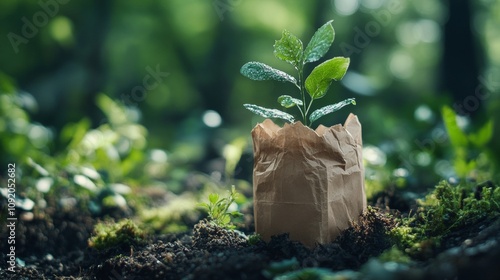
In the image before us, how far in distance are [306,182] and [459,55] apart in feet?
13.1

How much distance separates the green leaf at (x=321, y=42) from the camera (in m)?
1.91

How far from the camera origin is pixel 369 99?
5691mm

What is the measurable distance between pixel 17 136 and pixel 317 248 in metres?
3.00

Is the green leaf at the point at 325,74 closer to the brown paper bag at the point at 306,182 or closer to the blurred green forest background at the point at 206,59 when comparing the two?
the brown paper bag at the point at 306,182

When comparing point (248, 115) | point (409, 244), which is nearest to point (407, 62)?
point (248, 115)

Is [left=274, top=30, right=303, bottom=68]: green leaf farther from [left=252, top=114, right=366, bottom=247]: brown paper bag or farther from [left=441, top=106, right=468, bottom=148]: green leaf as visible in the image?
[left=441, top=106, right=468, bottom=148]: green leaf

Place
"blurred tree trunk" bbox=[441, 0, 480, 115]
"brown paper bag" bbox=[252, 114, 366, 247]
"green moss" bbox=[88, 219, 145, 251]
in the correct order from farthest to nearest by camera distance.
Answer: "blurred tree trunk" bbox=[441, 0, 480, 115] < "green moss" bbox=[88, 219, 145, 251] < "brown paper bag" bbox=[252, 114, 366, 247]

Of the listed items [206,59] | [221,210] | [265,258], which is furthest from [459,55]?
[265,258]

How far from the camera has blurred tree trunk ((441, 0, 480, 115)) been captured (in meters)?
5.07

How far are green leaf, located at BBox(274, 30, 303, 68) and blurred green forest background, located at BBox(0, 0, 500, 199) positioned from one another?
2.50m

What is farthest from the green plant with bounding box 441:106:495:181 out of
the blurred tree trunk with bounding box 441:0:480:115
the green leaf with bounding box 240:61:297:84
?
the blurred tree trunk with bounding box 441:0:480:115

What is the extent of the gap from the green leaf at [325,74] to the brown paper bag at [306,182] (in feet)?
0.59

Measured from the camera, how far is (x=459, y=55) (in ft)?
17.0

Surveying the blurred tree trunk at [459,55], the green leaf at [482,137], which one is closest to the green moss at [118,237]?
the green leaf at [482,137]
